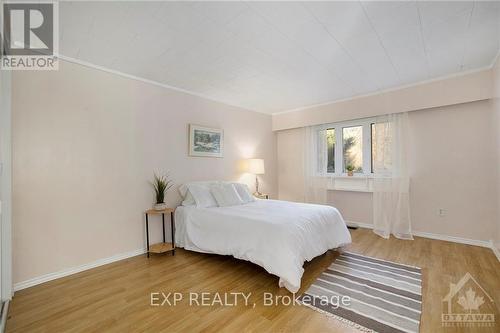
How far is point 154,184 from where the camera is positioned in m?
3.25

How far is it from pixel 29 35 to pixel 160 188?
6.68 ft

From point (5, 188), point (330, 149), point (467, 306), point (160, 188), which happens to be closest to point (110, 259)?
point (160, 188)

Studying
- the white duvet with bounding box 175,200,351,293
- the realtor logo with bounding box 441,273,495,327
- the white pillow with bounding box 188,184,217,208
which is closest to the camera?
the realtor logo with bounding box 441,273,495,327

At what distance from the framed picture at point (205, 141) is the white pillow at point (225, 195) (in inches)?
26.9

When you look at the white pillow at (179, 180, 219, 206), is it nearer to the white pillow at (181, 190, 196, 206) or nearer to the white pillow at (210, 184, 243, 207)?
the white pillow at (181, 190, 196, 206)

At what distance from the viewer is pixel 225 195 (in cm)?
342

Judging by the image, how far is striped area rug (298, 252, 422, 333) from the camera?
169 centimetres

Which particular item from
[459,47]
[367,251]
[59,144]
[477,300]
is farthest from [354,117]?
[59,144]

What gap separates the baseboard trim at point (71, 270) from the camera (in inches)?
87.3

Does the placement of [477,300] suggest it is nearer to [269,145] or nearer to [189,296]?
[189,296]

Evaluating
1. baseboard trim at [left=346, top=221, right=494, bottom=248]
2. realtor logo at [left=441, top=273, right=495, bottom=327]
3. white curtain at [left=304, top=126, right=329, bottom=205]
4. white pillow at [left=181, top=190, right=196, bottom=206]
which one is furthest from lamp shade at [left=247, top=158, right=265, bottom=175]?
realtor logo at [left=441, top=273, right=495, bottom=327]

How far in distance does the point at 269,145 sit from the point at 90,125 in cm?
347

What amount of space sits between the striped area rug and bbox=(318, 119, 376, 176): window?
2.09m

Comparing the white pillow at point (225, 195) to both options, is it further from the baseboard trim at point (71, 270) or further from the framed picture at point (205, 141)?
the baseboard trim at point (71, 270)
